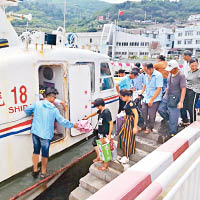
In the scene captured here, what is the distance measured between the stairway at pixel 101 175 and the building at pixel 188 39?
59408mm

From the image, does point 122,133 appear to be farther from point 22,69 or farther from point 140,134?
point 22,69

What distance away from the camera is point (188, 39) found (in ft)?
194

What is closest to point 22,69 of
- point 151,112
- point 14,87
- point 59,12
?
point 14,87

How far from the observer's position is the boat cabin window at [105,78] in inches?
215

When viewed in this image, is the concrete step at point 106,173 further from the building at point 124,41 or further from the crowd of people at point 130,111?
the building at point 124,41

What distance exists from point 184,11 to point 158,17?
21.1 m

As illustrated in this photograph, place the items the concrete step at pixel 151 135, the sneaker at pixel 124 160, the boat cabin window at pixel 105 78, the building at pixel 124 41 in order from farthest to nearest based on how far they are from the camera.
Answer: the building at pixel 124 41
the boat cabin window at pixel 105 78
the concrete step at pixel 151 135
the sneaker at pixel 124 160

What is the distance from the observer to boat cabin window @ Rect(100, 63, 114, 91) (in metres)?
5.45

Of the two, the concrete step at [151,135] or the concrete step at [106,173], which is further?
the concrete step at [151,135]

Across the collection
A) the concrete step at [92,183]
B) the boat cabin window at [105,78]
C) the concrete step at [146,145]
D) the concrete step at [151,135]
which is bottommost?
the concrete step at [92,183]

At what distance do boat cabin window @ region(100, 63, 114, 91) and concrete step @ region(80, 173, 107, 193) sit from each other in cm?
233

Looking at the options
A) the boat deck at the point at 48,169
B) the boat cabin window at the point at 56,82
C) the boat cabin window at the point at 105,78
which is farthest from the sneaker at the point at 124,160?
the boat cabin window at the point at 105,78

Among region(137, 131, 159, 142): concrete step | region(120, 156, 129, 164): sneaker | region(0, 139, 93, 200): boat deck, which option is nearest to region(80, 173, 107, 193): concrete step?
region(120, 156, 129, 164): sneaker

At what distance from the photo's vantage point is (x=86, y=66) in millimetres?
4754
